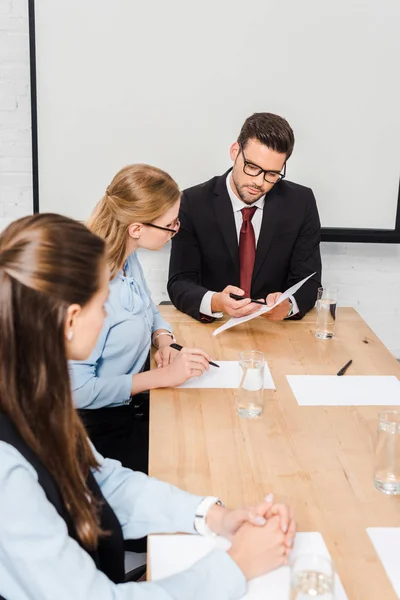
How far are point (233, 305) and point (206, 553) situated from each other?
113 cm

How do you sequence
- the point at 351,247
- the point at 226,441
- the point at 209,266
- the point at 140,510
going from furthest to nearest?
the point at 351,247 < the point at 209,266 < the point at 226,441 < the point at 140,510

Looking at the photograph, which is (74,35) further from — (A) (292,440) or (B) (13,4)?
(A) (292,440)

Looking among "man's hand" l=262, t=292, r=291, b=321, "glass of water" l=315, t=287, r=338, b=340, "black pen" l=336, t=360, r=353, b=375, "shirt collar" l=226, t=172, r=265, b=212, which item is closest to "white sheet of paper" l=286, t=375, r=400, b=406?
"black pen" l=336, t=360, r=353, b=375

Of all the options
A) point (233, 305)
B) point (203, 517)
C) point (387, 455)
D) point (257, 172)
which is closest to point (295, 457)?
point (387, 455)

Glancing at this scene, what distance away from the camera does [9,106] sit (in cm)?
307

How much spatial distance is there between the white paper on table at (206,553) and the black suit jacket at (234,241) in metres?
1.48

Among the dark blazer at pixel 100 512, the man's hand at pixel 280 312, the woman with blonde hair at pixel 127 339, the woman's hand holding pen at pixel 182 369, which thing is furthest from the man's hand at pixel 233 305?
the dark blazer at pixel 100 512

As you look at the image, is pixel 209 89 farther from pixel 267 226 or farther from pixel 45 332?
pixel 45 332

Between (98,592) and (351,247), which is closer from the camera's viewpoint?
(98,592)

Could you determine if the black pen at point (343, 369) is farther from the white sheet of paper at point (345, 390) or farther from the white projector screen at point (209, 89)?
the white projector screen at point (209, 89)

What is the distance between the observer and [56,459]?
102 centimetres

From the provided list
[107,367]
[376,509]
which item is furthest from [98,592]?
[107,367]

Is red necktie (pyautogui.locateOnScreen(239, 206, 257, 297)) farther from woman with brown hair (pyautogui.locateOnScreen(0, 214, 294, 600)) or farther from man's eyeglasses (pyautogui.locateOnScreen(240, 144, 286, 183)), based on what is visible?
woman with brown hair (pyautogui.locateOnScreen(0, 214, 294, 600))

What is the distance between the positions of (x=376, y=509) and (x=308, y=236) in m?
1.56
